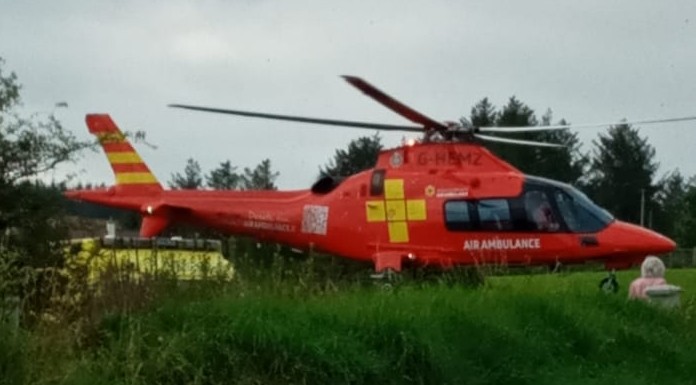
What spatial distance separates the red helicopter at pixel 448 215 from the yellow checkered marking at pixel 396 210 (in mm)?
17

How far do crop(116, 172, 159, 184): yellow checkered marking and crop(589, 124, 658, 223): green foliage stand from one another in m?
44.8

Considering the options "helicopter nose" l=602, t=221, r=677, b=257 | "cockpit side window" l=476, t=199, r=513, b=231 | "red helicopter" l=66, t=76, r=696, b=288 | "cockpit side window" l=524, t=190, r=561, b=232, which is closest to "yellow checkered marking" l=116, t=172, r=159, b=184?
"red helicopter" l=66, t=76, r=696, b=288

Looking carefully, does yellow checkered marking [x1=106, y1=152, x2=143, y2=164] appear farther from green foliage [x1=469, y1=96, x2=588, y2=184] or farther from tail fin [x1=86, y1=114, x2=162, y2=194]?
green foliage [x1=469, y1=96, x2=588, y2=184]

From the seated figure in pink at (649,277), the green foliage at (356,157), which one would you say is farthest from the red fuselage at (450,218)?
the green foliage at (356,157)

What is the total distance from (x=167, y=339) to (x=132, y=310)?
1.79 feet

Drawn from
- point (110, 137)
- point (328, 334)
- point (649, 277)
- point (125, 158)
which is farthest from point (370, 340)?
point (125, 158)

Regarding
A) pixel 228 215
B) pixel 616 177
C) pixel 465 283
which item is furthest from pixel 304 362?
pixel 616 177

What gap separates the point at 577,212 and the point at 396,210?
10.0ft

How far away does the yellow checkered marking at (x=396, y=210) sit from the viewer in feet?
83.9

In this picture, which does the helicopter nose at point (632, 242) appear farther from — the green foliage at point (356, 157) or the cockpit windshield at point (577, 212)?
the green foliage at point (356, 157)

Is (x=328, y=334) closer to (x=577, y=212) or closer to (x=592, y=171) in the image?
(x=577, y=212)

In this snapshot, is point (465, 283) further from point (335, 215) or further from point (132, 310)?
point (335, 215)

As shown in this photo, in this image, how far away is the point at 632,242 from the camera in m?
25.2

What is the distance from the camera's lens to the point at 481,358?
40.1 feet
